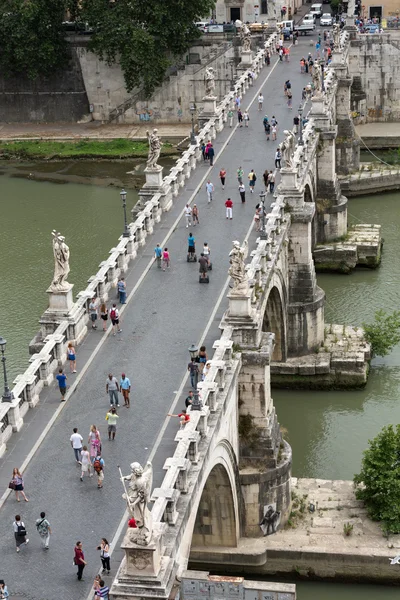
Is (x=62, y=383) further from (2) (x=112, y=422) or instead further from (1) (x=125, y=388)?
(2) (x=112, y=422)

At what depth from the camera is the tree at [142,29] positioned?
101062 millimetres

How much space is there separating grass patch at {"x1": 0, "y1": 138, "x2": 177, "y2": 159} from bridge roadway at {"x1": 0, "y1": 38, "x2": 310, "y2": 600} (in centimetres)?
3816

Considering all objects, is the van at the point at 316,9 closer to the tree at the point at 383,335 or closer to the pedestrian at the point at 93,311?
the tree at the point at 383,335

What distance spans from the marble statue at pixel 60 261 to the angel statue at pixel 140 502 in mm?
13154

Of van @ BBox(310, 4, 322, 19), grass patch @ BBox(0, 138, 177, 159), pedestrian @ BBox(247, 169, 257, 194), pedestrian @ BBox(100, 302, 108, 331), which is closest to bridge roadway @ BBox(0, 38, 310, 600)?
pedestrian @ BBox(100, 302, 108, 331)

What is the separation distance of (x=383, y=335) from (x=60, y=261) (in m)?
23.4

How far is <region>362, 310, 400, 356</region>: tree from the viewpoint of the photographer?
6469 cm

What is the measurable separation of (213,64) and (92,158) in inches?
516

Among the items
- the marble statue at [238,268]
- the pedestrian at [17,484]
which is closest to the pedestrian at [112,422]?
the pedestrian at [17,484]

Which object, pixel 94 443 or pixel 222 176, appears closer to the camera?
pixel 94 443

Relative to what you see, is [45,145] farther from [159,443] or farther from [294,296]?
[159,443]

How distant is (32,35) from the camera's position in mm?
103562

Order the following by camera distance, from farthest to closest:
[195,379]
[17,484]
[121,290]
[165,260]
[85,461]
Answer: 1. [165,260]
2. [121,290]
3. [195,379]
4. [85,461]
5. [17,484]

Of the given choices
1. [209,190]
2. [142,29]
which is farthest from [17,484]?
[142,29]
